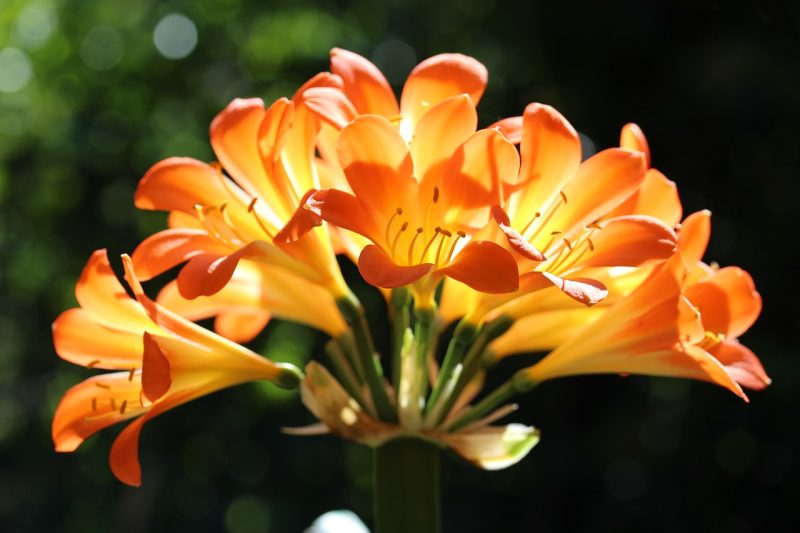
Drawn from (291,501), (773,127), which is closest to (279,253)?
(773,127)

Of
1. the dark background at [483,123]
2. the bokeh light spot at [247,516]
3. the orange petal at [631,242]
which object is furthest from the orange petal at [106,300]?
the bokeh light spot at [247,516]

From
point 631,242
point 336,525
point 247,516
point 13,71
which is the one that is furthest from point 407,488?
point 13,71

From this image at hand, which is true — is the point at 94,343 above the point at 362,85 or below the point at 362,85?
below

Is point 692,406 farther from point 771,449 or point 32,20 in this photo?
point 32,20

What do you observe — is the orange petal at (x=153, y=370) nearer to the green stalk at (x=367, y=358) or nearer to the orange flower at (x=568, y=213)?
the green stalk at (x=367, y=358)

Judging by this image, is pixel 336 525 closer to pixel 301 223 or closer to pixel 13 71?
pixel 301 223
